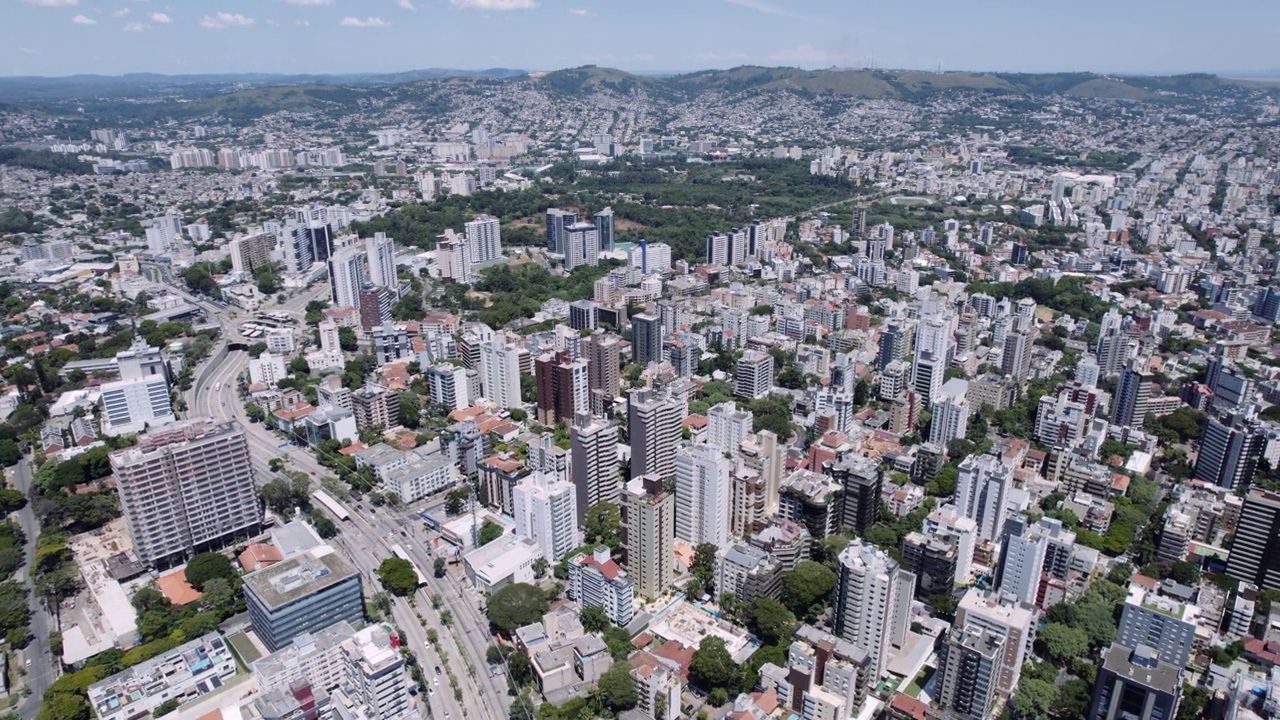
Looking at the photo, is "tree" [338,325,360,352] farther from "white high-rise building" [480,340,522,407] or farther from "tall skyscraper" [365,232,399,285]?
"white high-rise building" [480,340,522,407]

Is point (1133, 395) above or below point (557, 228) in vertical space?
below

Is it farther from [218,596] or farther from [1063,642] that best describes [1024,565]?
[218,596]

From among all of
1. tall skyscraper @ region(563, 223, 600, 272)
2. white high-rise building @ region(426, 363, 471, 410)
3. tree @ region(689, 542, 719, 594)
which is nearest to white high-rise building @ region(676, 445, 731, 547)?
tree @ region(689, 542, 719, 594)

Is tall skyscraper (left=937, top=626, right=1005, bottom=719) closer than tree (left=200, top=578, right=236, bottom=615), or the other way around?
tall skyscraper (left=937, top=626, right=1005, bottom=719)

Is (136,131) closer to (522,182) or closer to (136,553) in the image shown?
(522,182)

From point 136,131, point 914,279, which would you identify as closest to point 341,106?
point 136,131

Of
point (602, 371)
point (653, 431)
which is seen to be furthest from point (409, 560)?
point (602, 371)
